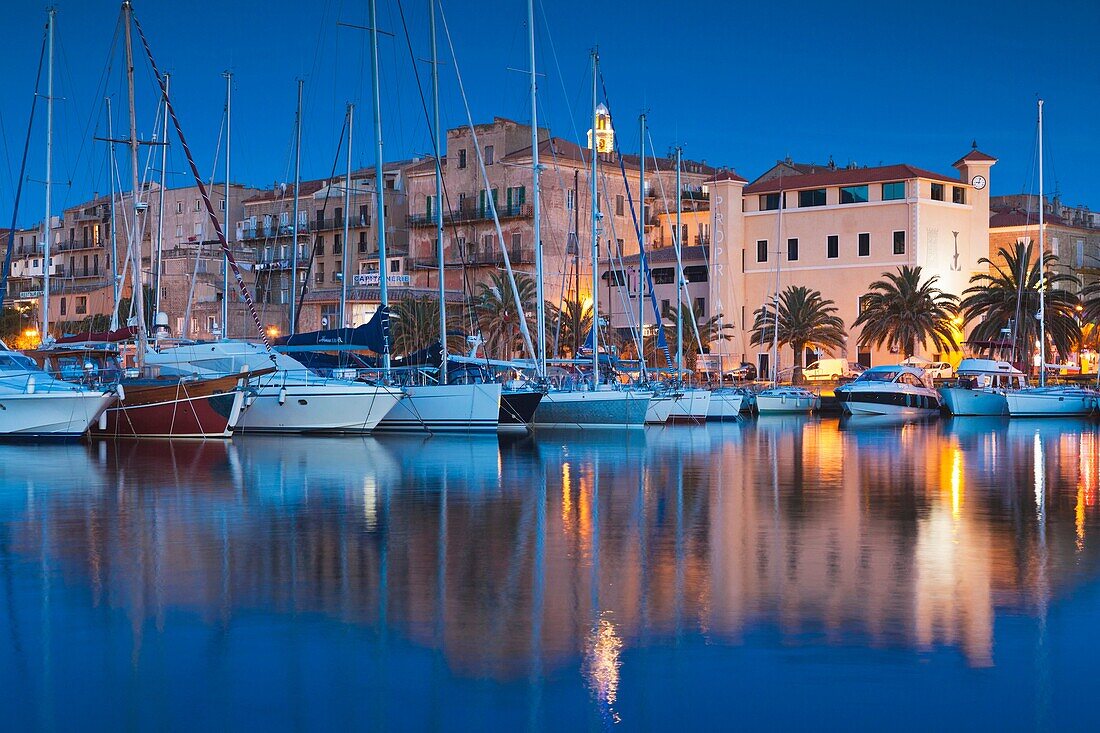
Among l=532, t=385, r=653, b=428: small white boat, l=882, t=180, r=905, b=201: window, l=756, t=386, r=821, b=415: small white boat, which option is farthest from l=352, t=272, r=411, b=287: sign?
l=532, t=385, r=653, b=428: small white boat

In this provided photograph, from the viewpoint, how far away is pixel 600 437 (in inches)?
1527

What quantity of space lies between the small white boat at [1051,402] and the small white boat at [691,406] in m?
15.6

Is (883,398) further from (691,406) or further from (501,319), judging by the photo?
(501,319)

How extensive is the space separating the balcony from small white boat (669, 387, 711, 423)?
1254 inches

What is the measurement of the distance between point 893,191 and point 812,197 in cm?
454

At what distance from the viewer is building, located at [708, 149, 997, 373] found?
74750mm

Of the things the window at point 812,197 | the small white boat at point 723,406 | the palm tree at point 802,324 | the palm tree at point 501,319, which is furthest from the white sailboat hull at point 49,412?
the window at point 812,197

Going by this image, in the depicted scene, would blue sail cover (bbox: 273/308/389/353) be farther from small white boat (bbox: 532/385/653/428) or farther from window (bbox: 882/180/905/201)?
window (bbox: 882/180/905/201)

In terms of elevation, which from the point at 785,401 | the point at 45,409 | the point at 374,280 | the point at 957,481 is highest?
the point at 374,280

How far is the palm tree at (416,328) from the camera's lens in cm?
6538

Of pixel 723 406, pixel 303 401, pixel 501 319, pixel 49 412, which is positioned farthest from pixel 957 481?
pixel 501 319

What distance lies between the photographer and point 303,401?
3700 centimetres

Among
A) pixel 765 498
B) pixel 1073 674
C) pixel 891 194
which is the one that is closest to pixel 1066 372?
pixel 891 194

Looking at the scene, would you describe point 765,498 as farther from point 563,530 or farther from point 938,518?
point 563,530
